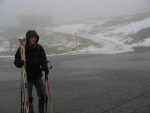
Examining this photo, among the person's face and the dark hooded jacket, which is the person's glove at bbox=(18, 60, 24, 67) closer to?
the dark hooded jacket

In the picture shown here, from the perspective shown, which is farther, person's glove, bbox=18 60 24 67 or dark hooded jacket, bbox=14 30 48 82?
dark hooded jacket, bbox=14 30 48 82

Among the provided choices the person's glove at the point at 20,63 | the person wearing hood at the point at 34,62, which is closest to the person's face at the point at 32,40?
the person wearing hood at the point at 34,62

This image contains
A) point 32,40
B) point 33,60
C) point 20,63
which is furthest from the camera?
point 33,60

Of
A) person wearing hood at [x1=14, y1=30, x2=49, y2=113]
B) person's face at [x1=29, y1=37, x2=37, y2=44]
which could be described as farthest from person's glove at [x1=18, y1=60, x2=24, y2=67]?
person's face at [x1=29, y1=37, x2=37, y2=44]

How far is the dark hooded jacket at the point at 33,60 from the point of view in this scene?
821 cm

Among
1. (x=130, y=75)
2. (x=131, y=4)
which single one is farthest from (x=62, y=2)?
(x=130, y=75)

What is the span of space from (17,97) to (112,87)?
3.72 meters

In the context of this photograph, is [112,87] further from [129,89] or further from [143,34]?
[143,34]

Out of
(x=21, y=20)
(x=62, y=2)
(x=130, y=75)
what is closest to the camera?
(x=130, y=75)

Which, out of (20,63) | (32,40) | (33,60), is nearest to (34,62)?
(33,60)

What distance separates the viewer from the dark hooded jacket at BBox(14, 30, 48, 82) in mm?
8211

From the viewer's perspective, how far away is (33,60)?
8297 mm

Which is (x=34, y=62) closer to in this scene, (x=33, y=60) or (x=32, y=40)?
(x=33, y=60)

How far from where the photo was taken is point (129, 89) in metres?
13.2
